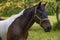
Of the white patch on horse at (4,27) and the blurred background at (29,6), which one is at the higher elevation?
the white patch on horse at (4,27)

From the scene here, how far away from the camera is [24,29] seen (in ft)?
20.1

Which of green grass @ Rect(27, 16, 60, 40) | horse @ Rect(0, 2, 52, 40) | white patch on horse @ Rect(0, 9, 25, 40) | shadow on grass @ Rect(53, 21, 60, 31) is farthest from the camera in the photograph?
shadow on grass @ Rect(53, 21, 60, 31)

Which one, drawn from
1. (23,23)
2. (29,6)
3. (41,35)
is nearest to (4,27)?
(23,23)

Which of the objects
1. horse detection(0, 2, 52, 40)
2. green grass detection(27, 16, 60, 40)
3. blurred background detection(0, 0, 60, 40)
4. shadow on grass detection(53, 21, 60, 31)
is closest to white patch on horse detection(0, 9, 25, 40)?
horse detection(0, 2, 52, 40)

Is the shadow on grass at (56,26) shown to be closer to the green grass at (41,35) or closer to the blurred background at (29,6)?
the blurred background at (29,6)

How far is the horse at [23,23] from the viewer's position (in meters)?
6.04

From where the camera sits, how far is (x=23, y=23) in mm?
6164

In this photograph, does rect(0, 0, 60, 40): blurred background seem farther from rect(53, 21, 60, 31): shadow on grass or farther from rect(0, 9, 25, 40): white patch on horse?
rect(0, 9, 25, 40): white patch on horse

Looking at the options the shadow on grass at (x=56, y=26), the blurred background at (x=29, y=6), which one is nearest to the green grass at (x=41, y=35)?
the blurred background at (x=29, y=6)

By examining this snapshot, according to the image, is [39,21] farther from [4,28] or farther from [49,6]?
[49,6]

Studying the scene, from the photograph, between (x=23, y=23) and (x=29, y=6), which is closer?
(x=23, y=23)

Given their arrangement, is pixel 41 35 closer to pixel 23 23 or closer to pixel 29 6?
pixel 29 6

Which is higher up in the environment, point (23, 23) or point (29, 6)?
point (23, 23)

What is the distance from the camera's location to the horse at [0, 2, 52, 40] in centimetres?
604
